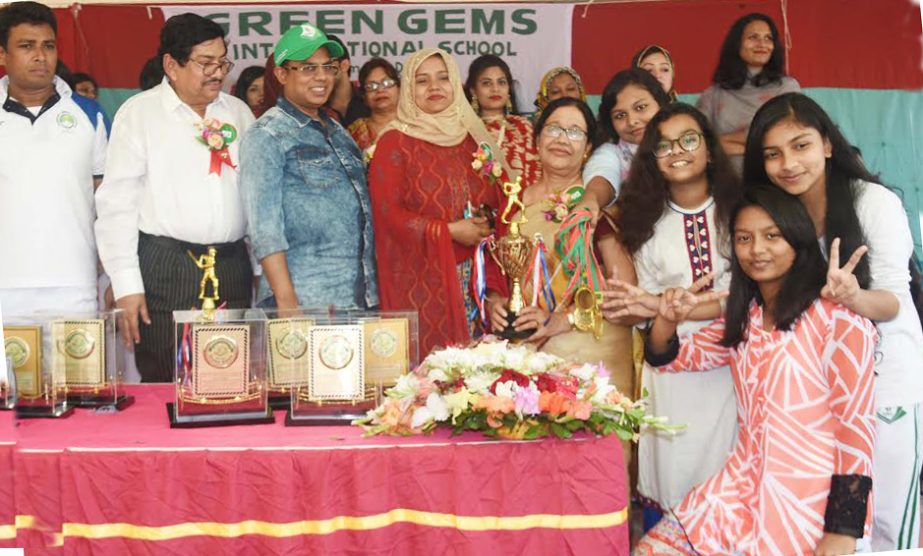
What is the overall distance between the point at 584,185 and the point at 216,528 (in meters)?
1.56

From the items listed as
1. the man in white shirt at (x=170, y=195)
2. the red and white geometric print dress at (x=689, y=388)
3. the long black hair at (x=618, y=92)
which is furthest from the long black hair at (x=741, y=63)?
the man in white shirt at (x=170, y=195)

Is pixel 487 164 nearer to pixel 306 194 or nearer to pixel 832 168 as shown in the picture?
pixel 306 194

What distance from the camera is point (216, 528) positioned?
1.96 meters

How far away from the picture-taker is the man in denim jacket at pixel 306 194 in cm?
298

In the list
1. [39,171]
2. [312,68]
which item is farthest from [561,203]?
[39,171]

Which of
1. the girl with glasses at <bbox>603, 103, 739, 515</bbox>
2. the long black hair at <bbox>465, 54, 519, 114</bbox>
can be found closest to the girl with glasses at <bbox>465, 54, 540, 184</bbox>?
the long black hair at <bbox>465, 54, 519, 114</bbox>

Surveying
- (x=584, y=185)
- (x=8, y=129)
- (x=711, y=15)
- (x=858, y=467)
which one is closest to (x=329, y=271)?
(x=584, y=185)

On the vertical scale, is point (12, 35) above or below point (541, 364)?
above

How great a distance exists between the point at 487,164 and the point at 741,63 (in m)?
1.24

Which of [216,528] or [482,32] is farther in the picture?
[482,32]

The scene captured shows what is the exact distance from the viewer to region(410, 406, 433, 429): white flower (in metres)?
2.00

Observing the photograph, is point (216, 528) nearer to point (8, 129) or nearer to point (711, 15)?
point (8, 129)

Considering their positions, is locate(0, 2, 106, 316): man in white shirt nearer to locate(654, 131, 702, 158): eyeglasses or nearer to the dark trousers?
the dark trousers

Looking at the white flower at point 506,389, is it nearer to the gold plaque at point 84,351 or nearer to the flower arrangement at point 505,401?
the flower arrangement at point 505,401
